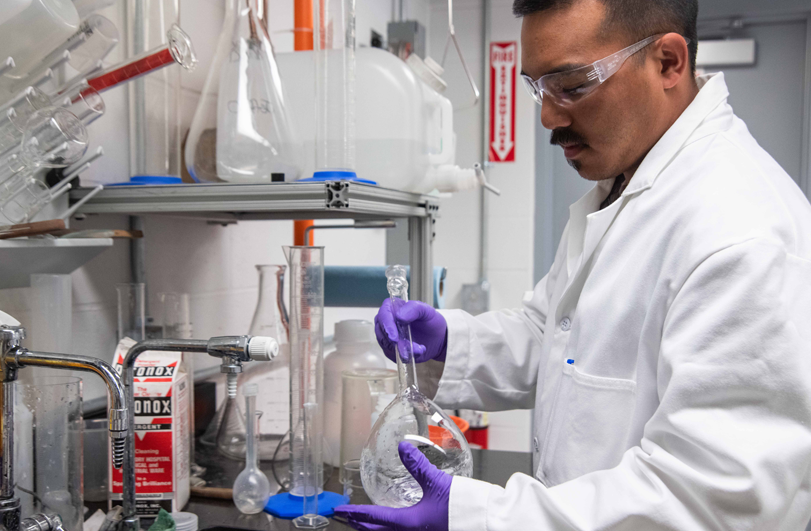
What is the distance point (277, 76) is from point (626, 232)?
704 millimetres

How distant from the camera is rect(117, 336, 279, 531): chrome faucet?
86 cm

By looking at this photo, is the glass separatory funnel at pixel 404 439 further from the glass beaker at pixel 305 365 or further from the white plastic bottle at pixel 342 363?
the white plastic bottle at pixel 342 363

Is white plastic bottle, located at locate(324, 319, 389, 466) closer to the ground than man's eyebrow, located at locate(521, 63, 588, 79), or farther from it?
closer to the ground

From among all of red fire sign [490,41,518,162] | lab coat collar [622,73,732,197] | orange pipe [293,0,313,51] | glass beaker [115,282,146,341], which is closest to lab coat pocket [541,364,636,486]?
lab coat collar [622,73,732,197]

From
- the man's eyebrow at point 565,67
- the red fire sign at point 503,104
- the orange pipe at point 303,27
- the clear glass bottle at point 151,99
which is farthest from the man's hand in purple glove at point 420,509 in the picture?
the red fire sign at point 503,104

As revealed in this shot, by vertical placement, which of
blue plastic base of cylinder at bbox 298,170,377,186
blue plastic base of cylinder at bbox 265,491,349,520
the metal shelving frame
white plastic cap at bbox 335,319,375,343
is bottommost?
blue plastic base of cylinder at bbox 265,491,349,520

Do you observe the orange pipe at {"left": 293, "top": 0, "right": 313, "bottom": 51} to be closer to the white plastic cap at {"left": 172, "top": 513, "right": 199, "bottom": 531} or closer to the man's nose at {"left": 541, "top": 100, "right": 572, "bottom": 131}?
the man's nose at {"left": 541, "top": 100, "right": 572, "bottom": 131}

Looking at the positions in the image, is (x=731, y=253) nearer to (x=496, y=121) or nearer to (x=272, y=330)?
(x=272, y=330)

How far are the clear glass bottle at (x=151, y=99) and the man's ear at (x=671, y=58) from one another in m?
0.88

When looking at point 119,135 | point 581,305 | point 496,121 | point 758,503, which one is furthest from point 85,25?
point 496,121

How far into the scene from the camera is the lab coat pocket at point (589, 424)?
37.3 inches

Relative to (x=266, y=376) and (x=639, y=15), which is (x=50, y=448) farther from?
(x=639, y=15)

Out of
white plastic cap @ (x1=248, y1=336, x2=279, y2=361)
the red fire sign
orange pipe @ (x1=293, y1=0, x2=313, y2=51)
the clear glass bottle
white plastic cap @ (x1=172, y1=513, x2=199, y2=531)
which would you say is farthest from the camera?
the red fire sign

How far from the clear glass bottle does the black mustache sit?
0.74m
